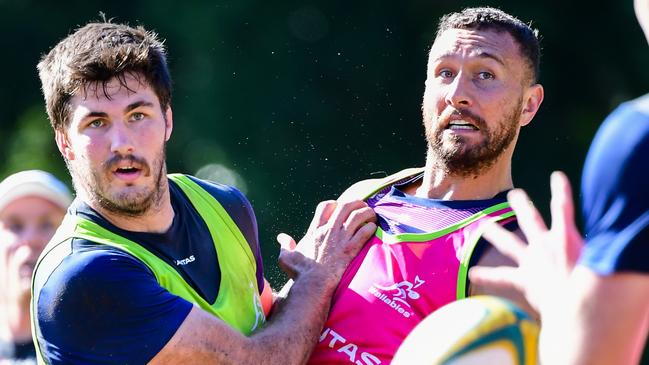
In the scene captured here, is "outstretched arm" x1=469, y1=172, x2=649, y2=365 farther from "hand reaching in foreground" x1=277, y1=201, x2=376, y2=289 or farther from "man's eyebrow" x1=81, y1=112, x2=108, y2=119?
"man's eyebrow" x1=81, y1=112, x2=108, y2=119

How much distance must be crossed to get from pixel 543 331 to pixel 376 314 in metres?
1.53

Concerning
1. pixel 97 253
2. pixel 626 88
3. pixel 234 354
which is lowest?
pixel 234 354

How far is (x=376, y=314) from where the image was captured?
13.8 feet

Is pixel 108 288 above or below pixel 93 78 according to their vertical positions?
below

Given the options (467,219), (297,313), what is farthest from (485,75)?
(297,313)

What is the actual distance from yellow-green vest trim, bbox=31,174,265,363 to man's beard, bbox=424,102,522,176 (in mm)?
853

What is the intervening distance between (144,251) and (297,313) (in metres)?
0.61

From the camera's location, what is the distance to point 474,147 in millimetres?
4426

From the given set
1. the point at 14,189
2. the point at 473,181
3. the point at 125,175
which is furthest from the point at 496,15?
the point at 14,189

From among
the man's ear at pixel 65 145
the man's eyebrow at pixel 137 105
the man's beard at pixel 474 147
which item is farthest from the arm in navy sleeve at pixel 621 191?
the man's ear at pixel 65 145

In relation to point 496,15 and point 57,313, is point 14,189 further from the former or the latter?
point 496,15

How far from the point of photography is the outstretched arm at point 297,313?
13.0ft

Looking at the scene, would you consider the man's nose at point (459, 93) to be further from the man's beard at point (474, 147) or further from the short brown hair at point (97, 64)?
the short brown hair at point (97, 64)

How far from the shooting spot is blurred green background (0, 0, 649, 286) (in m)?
10.1
